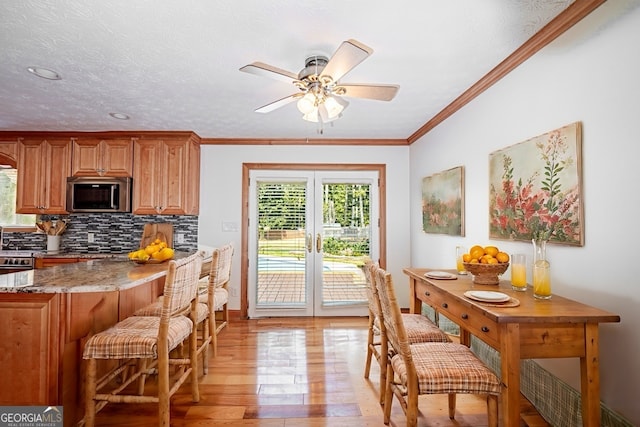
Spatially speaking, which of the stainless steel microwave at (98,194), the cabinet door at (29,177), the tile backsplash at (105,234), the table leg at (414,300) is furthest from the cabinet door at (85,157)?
the table leg at (414,300)

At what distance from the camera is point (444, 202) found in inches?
126

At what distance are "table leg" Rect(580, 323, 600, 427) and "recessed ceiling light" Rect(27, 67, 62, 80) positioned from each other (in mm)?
3584

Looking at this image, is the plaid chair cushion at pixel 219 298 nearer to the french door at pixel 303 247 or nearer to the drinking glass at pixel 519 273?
the french door at pixel 303 247

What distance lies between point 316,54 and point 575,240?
183 centimetres

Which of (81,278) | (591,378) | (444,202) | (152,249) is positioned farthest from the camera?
(444,202)

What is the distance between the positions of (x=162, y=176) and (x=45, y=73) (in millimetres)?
1619

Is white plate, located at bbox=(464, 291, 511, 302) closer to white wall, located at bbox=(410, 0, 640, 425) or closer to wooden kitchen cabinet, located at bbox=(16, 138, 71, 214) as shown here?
white wall, located at bbox=(410, 0, 640, 425)

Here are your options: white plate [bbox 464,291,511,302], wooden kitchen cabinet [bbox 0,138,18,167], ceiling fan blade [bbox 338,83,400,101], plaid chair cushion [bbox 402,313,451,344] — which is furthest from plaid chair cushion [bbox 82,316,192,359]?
wooden kitchen cabinet [bbox 0,138,18,167]

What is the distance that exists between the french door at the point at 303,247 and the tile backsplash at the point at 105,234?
0.91m

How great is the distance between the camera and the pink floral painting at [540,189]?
1676 millimetres

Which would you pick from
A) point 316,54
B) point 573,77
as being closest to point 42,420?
point 316,54

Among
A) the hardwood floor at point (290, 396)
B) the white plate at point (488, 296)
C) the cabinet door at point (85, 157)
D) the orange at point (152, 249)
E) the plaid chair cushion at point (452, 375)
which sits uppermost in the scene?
the cabinet door at point (85, 157)

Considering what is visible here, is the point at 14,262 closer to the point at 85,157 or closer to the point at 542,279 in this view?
the point at 85,157

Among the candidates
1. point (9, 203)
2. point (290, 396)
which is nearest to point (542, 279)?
point (290, 396)
